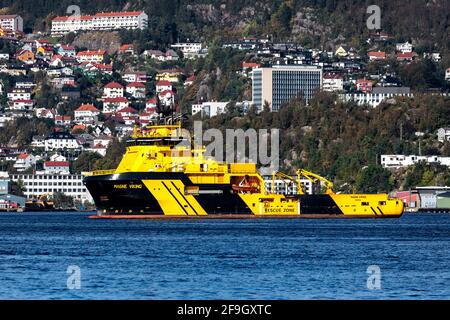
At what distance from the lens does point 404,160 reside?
16638 centimetres

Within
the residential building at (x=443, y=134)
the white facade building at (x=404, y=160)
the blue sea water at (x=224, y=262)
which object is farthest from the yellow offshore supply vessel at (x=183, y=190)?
the residential building at (x=443, y=134)

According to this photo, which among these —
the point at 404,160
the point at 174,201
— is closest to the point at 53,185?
the point at 404,160

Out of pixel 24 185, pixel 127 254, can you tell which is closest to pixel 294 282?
pixel 127 254

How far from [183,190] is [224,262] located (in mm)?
46203

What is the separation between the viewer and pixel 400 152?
173m

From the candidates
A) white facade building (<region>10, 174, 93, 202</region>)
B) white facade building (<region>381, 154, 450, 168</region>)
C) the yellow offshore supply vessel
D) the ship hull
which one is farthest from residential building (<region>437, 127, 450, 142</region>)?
the ship hull

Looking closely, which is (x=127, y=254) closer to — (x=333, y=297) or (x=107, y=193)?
(x=333, y=297)

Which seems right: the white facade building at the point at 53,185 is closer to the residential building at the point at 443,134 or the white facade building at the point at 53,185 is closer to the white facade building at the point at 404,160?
the white facade building at the point at 404,160

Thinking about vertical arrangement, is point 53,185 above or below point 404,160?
below

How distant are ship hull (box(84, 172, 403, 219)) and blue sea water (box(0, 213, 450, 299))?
12.1m

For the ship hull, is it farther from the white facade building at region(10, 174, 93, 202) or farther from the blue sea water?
the white facade building at region(10, 174, 93, 202)

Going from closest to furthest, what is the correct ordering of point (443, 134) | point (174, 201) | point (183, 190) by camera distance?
1. point (183, 190)
2. point (174, 201)
3. point (443, 134)

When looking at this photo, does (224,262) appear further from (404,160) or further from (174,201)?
(404,160)
